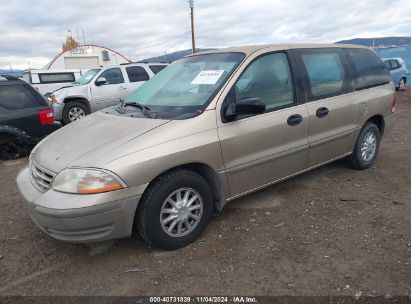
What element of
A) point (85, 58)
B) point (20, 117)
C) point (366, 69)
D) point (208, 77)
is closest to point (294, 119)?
point (208, 77)

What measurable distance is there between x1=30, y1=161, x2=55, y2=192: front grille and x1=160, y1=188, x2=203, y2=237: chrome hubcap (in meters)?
0.96

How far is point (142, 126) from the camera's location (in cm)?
326

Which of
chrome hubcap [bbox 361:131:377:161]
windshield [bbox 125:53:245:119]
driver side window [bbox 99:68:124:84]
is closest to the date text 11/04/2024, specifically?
windshield [bbox 125:53:245:119]

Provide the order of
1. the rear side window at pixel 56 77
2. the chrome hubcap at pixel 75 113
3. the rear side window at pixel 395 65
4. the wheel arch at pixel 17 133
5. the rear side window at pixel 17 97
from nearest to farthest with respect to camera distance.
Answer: the wheel arch at pixel 17 133 < the rear side window at pixel 17 97 < the chrome hubcap at pixel 75 113 < the rear side window at pixel 395 65 < the rear side window at pixel 56 77

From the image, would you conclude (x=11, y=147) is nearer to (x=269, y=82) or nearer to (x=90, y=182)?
(x=90, y=182)

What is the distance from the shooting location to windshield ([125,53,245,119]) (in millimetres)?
3480

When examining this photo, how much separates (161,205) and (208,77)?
1.40 metres

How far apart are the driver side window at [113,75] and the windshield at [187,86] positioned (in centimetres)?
743

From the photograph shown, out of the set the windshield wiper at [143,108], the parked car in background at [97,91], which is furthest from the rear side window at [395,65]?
the windshield wiper at [143,108]

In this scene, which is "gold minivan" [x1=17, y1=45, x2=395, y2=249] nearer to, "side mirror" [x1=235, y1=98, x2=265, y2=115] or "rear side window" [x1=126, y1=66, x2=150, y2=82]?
"side mirror" [x1=235, y1=98, x2=265, y2=115]

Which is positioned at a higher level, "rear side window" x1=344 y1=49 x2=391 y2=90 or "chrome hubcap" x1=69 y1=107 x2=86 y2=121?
"rear side window" x1=344 y1=49 x2=391 y2=90

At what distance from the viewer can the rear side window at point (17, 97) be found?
6426 mm

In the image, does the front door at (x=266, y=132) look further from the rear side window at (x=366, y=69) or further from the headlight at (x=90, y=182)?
the rear side window at (x=366, y=69)

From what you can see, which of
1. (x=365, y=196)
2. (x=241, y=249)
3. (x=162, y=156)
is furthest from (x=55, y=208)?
(x=365, y=196)
